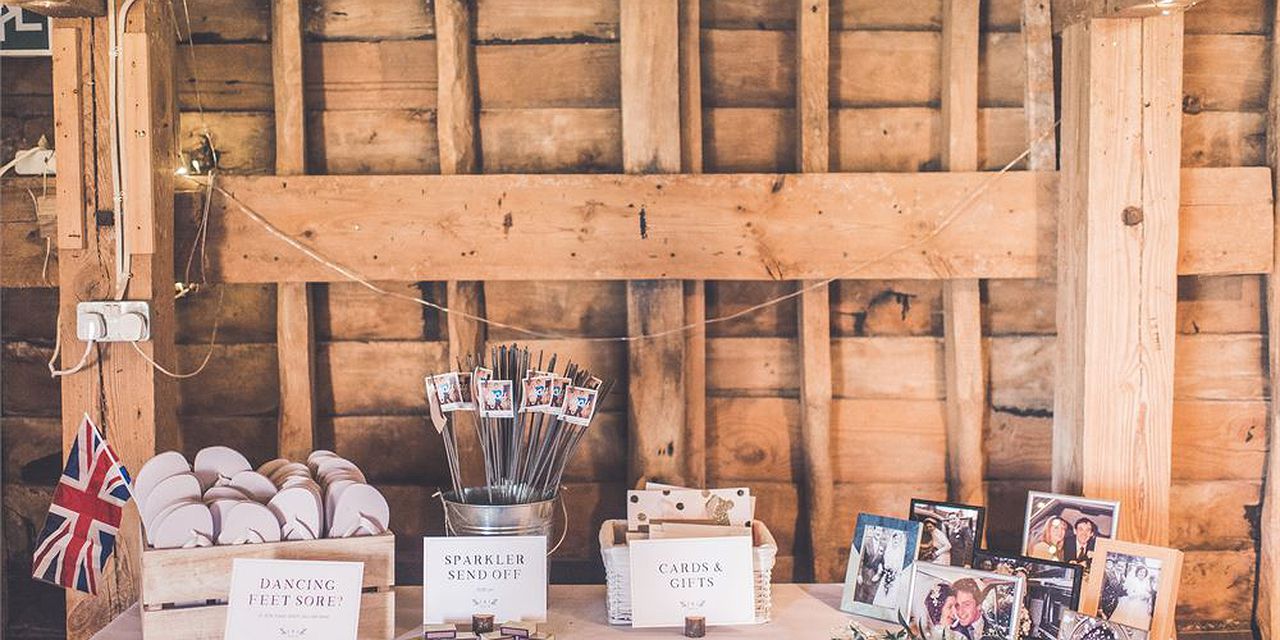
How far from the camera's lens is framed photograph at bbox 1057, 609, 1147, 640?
6.35 feet

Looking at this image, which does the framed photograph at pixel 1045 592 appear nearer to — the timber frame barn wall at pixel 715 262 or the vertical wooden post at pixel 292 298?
the timber frame barn wall at pixel 715 262

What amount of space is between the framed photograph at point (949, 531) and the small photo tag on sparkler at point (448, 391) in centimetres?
102

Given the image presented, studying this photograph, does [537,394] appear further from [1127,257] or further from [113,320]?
[1127,257]

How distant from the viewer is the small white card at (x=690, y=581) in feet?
6.89

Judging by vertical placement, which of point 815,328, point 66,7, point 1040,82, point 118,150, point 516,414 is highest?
point 66,7

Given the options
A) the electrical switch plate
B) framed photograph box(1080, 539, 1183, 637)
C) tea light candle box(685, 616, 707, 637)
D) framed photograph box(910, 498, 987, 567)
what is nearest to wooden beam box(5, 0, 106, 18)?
the electrical switch plate

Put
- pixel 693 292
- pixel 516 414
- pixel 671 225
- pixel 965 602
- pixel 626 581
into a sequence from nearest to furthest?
pixel 965 602 → pixel 626 581 → pixel 516 414 → pixel 671 225 → pixel 693 292

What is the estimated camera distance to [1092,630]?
1952 mm

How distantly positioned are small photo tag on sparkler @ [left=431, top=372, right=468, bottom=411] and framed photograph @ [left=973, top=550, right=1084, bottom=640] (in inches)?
46.9

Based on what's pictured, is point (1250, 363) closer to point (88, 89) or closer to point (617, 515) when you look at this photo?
point (617, 515)

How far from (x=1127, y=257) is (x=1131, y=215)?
0.10 m

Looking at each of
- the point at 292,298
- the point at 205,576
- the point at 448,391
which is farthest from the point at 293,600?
the point at 292,298

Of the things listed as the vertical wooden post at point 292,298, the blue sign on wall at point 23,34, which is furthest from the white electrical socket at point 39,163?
the vertical wooden post at point 292,298

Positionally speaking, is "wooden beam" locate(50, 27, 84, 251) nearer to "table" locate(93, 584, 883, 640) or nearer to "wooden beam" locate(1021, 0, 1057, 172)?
"table" locate(93, 584, 883, 640)
